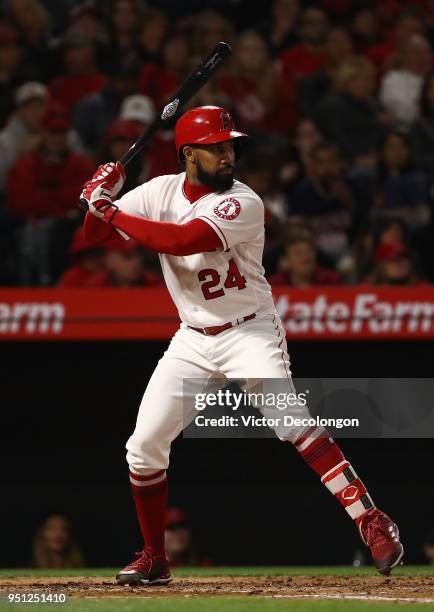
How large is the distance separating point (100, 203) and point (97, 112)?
3.79 metres

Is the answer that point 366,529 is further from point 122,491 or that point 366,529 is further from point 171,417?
point 122,491

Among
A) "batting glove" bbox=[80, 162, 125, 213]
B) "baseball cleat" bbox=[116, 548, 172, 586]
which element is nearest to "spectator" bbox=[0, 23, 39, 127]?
"batting glove" bbox=[80, 162, 125, 213]

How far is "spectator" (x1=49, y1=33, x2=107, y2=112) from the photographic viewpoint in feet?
28.4

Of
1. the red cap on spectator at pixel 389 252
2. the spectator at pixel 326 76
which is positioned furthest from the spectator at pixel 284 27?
the red cap on spectator at pixel 389 252

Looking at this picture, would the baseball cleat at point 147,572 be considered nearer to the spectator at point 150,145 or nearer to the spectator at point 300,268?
the spectator at point 300,268

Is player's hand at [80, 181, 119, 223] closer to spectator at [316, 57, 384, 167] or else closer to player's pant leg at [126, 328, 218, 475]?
player's pant leg at [126, 328, 218, 475]

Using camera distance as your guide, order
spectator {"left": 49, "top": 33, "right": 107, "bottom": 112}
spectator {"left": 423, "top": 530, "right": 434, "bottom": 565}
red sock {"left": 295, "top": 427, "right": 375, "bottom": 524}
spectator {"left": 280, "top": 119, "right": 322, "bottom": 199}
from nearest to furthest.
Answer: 1. red sock {"left": 295, "top": 427, "right": 375, "bottom": 524}
2. spectator {"left": 423, "top": 530, "right": 434, "bottom": 565}
3. spectator {"left": 280, "top": 119, "right": 322, "bottom": 199}
4. spectator {"left": 49, "top": 33, "right": 107, "bottom": 112}

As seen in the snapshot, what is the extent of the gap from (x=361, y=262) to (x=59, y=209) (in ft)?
6.01

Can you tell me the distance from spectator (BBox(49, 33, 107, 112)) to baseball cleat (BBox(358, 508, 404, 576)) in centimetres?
489

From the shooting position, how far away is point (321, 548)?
7.02 metres

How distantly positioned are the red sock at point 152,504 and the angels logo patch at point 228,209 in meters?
1.01

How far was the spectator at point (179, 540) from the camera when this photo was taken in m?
6.73

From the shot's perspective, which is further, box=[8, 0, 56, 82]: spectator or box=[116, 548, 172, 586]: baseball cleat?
box=[8, 0, 56, 82]: spectator

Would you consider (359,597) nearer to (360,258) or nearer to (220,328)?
(220,328)
